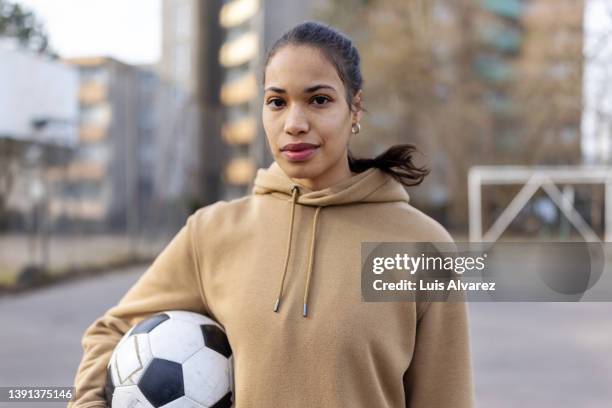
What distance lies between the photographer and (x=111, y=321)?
165 cm

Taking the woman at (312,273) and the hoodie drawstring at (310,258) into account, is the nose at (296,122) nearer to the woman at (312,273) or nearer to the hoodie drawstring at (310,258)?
the woman at (312,273)

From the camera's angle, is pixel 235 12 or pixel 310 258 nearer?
pixel 310 258

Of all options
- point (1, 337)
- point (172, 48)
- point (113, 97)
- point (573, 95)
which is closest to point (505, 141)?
point (573, 95)

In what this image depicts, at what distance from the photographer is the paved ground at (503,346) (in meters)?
4.59

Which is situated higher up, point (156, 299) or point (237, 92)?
point (237, 92)

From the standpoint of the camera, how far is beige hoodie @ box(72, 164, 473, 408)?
4.52 feet

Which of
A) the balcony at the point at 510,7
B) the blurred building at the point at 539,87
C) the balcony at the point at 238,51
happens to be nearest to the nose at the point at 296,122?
the blurred building at the point at 539,87

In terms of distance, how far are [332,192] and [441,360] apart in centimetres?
43

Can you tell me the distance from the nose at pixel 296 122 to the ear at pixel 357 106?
159mm

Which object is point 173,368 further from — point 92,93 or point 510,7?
point 510,7

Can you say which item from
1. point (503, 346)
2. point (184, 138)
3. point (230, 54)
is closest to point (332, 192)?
point (503, 346)

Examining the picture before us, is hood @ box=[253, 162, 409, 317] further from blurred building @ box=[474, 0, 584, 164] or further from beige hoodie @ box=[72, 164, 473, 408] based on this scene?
blurred building @ box=[474, 0, 584, 164]

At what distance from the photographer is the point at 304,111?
55.7 inches

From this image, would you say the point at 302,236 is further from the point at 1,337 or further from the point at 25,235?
the point at 25,235
